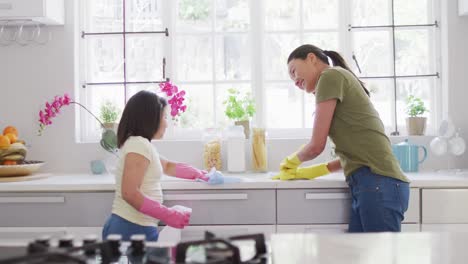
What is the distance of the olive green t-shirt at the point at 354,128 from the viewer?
2309 millimetres

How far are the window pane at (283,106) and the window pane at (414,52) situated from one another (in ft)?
2.21

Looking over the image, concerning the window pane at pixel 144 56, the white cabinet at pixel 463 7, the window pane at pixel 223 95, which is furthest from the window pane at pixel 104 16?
the white cabinet at pixel 463 7

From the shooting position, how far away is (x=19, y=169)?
10.2ft

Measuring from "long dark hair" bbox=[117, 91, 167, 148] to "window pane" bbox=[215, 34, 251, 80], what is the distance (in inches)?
55.8

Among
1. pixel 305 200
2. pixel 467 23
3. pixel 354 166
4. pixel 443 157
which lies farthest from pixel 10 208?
pixel 467 23

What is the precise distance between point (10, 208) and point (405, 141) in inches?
85.5

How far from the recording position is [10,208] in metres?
2.89

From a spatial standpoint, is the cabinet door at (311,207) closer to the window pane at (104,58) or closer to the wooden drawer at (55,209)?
the wooden drawer at (55,209)

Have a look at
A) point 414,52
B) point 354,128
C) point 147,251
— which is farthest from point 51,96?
point 147,251

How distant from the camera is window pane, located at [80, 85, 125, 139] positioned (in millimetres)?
3707

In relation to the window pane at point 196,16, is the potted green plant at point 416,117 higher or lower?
lower

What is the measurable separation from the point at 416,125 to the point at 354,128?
1253mm

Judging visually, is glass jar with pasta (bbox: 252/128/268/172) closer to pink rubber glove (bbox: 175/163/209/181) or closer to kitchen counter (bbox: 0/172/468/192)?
kitchen counter (bbox: 0/172/468/192)

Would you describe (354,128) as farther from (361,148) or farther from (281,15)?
(281,15)
